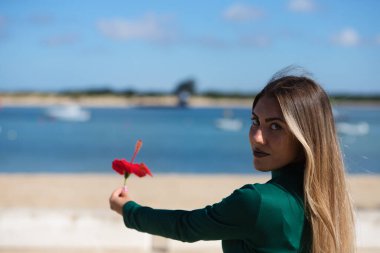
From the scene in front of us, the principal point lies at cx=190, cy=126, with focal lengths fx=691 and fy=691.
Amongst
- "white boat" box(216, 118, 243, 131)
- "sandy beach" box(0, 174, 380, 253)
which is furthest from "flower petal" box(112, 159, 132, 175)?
"white boat" box(216, 118, 243, 131)

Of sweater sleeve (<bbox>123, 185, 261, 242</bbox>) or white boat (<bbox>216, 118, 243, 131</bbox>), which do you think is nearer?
sweater sleeve (<bbox>123, 185, 261, 242</bbox>)

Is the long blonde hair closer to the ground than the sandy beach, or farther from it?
farther from it

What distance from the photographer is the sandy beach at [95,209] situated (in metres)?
4.90

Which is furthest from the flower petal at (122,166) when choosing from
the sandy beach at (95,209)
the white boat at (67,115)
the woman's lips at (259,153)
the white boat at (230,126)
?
the white boat at (67,115)

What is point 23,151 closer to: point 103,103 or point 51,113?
point 51,113

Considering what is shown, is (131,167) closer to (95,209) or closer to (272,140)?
(272,140)

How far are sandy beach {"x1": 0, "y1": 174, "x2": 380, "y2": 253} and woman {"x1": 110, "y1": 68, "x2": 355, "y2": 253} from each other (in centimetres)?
33

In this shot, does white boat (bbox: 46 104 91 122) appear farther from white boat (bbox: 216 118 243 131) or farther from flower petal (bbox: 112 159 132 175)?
flower petal (bbox: 112 159 132 175)

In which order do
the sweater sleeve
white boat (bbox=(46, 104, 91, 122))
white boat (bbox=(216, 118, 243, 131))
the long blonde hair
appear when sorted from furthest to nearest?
white boat (bbox=(46, 104, 91, 122)) → white boat (bbox=(216, 118, 243, 131)) → the long blonde hair → the sweater sleeve

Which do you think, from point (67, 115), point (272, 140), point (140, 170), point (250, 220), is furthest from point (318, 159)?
point (67, 115)

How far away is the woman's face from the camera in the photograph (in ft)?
5.73

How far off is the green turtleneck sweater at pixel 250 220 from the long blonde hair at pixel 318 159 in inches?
1.4

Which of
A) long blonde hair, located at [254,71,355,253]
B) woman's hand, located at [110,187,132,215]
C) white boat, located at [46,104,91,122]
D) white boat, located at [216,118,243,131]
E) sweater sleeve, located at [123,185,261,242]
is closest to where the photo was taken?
sweater sleeve, located at [123,185,261,242]

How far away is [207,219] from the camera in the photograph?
5.45 feet
